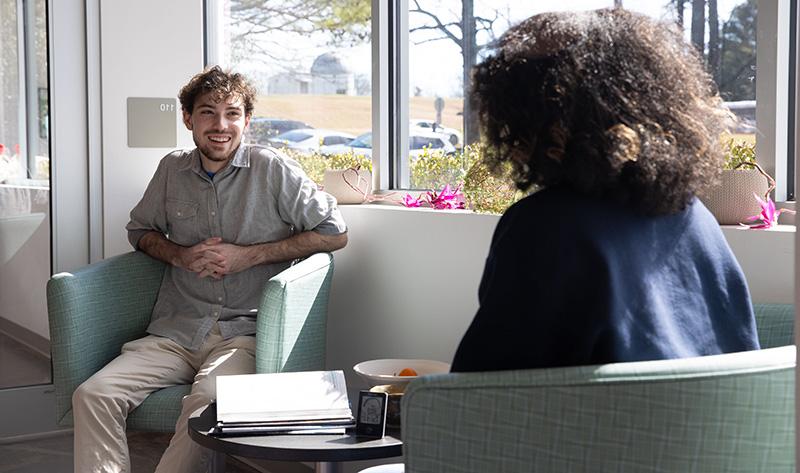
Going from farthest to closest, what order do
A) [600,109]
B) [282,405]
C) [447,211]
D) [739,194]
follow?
[447,211] → [739,194] → [282,405] → [600,109]

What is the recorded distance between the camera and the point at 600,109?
1.30m

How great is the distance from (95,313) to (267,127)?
153cm

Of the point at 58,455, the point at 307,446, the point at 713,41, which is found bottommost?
the point at 58,455

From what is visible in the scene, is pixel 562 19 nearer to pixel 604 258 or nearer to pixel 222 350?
pixel 604 258

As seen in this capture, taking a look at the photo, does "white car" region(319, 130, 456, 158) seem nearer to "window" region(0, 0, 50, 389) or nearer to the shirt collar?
the shirt collar

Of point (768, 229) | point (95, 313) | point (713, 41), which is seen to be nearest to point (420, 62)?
point (713, 41)

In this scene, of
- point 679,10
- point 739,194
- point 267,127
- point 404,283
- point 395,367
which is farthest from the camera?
point 267,127

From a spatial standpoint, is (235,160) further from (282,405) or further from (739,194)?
(739,194)

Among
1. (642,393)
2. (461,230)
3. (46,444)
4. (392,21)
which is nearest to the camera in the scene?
(642,393)

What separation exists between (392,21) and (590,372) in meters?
2.69

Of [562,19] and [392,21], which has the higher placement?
[392,21]

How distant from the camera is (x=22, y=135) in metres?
4.00

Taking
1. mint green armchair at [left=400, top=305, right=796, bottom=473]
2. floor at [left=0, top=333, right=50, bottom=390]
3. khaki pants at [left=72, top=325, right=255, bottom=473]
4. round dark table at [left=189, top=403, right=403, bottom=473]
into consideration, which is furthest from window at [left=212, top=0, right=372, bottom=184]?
mint green armchair at [left=400, top=305, right=796, bottom=473]


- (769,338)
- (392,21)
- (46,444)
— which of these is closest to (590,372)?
(769,338)
